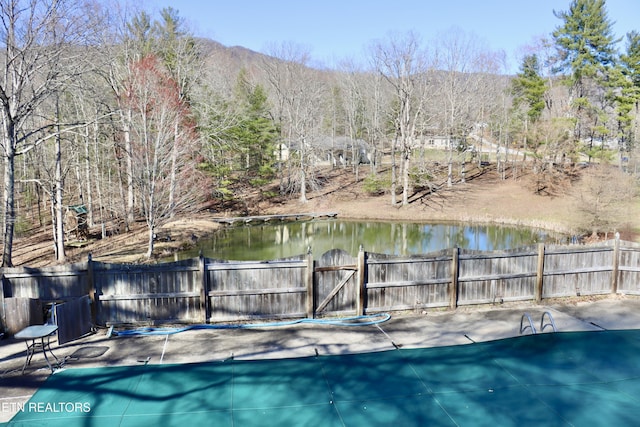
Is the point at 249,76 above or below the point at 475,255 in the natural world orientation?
above

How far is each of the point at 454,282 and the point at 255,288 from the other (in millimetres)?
4393

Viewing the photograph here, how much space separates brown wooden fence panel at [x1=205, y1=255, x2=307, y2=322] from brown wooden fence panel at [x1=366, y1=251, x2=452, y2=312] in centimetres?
154

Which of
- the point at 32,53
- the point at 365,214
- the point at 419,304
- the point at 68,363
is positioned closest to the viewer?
the point at 68,363

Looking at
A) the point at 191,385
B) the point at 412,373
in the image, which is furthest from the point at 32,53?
the point at 412,373

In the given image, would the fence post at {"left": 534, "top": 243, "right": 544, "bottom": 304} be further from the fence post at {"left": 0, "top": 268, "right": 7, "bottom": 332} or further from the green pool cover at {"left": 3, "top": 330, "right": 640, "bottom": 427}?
the fence post at {"left": 0, "top": 268, "right": 7, "bottom": 332}

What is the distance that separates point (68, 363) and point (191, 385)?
247 centimetres

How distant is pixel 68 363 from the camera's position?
7355 millimetres

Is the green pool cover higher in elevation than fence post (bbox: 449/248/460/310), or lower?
lower

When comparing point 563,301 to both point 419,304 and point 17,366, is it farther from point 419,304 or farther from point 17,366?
point 17,366

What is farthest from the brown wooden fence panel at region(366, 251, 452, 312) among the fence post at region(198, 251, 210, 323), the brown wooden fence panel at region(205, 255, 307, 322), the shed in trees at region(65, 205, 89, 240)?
the shed in trees at region(65, 205, 89, 240)

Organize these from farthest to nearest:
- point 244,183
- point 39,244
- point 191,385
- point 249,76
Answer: point 249,76, point 244,183, point 39,244, point 191,385

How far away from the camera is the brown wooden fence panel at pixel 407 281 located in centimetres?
970

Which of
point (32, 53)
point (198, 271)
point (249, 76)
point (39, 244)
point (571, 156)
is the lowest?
point (39, 244)

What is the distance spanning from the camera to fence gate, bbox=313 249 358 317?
950 centimetres
